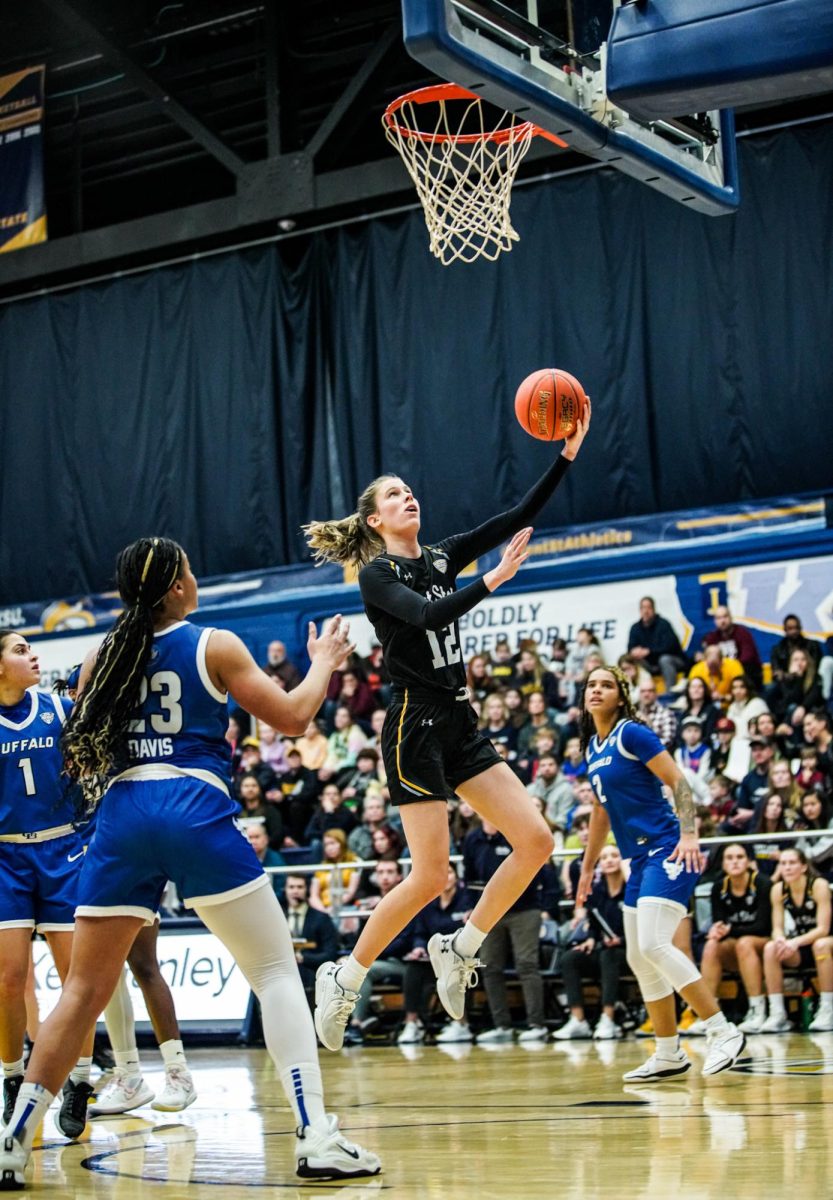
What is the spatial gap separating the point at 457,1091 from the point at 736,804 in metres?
5.59

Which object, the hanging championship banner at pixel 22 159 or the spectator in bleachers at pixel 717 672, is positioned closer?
the spectator in bleachers at pixel 717 672

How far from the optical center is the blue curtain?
15.9 metres

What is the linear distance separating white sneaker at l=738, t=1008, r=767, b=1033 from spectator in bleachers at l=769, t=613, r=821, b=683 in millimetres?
3962

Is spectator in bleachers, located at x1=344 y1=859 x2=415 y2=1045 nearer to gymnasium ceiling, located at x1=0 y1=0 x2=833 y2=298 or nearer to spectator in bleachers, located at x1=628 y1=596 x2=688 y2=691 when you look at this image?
spectator in bleachers, located at x1=628 y1=596 x2=688 y2=691

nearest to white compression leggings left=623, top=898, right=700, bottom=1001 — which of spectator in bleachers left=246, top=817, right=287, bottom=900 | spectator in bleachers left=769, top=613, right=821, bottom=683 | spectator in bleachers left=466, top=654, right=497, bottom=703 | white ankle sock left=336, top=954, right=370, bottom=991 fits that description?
white ankle sock left=336, top=954, right=370, bottom=991

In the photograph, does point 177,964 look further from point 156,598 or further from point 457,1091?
point 156,598

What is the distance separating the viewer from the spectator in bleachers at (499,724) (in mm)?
14273

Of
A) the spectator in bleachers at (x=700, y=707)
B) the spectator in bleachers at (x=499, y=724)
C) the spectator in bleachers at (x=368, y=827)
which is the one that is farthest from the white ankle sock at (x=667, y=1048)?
the spectator in bleachers at (x=499, y=724)

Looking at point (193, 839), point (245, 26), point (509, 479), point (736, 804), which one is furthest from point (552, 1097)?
point (245, 26)

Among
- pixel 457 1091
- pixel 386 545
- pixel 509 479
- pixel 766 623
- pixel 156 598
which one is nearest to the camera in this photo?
pixel 156 598

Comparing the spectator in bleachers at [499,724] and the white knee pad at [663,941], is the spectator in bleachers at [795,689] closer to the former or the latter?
the spectator in bleachers at [499,724]

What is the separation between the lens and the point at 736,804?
484 inches

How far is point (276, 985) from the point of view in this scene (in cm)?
446

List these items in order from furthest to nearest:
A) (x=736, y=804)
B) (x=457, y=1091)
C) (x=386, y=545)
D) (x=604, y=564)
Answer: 1. (x=604, y=564)
2. (x=736, y=804)
3. (x=457, y=1091)
4. (x=386, y=545)
